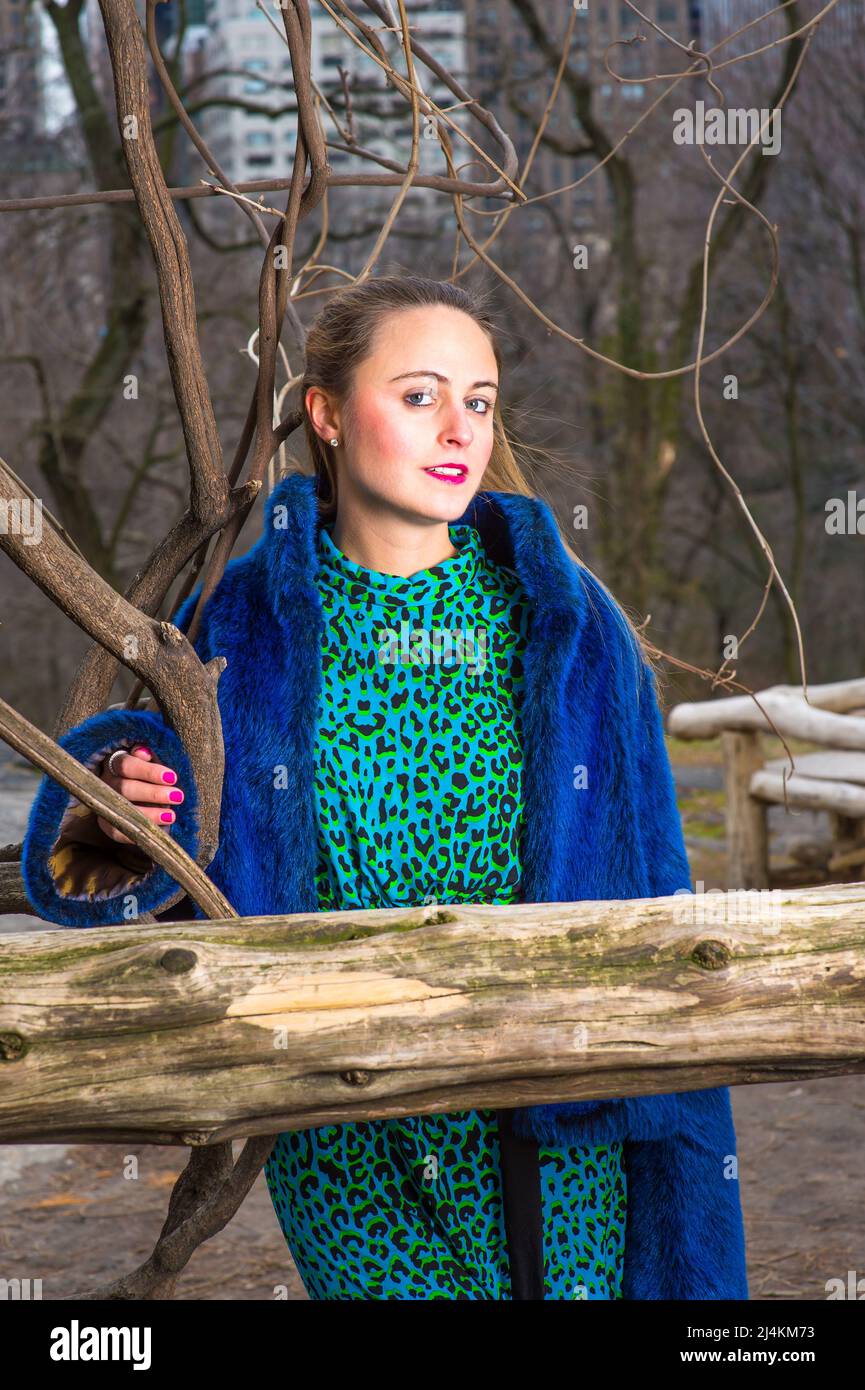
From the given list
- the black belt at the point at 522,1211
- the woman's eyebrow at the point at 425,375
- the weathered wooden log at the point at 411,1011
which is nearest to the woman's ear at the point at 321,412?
the woman's eyebrow at the point at 425,375

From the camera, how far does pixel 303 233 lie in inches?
508

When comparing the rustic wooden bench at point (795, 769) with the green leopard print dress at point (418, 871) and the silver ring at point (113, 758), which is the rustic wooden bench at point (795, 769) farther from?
the silver ring at point (113, 758)

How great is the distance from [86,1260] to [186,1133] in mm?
2571

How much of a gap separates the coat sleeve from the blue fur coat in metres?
0.19

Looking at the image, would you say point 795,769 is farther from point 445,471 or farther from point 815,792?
point 445,471

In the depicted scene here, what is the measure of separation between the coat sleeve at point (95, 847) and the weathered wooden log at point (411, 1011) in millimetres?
206

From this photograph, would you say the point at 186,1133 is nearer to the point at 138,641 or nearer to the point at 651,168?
the point at 138,641

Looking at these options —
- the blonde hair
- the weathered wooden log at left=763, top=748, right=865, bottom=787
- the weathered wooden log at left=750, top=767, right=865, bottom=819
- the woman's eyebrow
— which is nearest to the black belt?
the blonde hair

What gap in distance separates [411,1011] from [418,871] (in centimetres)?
42

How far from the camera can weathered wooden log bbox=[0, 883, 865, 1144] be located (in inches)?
53.8

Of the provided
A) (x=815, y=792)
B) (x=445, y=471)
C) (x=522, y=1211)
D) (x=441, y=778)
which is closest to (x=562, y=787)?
(x=441, y=778)

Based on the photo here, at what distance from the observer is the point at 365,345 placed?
186 cm

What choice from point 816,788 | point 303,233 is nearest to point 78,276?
point 303,233

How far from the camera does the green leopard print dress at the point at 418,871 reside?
5.93 ft
